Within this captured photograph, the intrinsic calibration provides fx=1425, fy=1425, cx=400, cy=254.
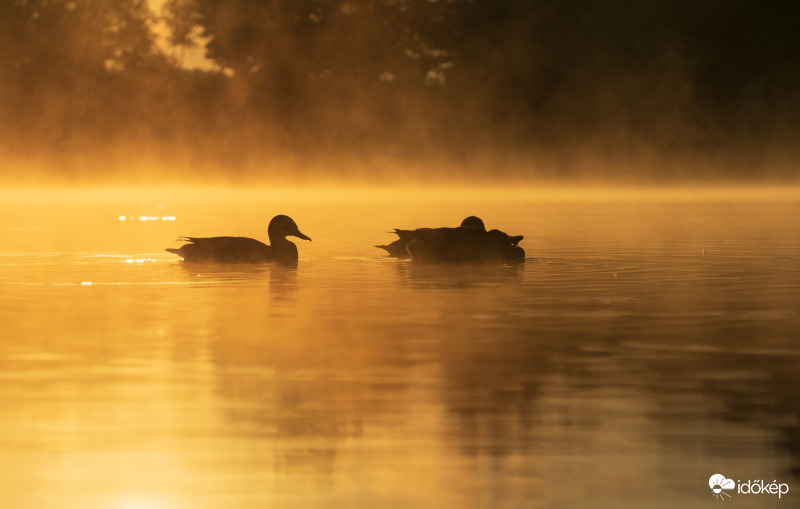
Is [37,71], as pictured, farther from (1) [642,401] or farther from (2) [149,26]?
(1) [642,401]

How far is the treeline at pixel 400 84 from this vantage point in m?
58.2

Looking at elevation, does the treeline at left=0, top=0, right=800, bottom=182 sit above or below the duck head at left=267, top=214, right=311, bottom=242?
above

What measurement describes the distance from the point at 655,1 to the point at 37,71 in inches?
1133

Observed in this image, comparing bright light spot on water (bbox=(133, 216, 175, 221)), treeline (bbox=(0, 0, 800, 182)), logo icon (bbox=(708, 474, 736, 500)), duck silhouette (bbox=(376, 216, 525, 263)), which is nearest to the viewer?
logo icon (bbox=(708, 474, 736, 500))

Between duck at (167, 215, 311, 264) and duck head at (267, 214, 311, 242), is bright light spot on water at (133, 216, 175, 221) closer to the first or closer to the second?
duck head at (267, 214, 311, 242)

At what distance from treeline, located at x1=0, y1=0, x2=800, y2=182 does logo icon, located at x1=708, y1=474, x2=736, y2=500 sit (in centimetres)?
5189

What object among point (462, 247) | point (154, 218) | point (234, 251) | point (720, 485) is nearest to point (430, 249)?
point (462, 247)

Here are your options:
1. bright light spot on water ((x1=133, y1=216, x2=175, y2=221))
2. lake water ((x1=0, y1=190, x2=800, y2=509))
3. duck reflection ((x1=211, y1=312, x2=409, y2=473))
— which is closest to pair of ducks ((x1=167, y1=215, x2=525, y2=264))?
lake water ((x1=0, y1=190, x2=800, y2=509))

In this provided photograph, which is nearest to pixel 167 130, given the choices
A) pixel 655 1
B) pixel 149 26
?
pixel 149 26

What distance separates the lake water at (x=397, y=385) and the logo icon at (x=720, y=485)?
43 millimetres

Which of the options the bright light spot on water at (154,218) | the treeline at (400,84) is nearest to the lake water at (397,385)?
the bright light spot on water at (154,218)

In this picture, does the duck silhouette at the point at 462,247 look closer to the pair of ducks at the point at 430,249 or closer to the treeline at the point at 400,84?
the pair of ducks at the point at 430,249

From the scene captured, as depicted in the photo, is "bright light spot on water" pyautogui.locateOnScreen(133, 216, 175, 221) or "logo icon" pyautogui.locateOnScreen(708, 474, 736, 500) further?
"bright light spot on water" pyautogui.locateOnScreen(133, 216, 175, 221)

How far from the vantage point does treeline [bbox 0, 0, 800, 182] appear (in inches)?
2291
